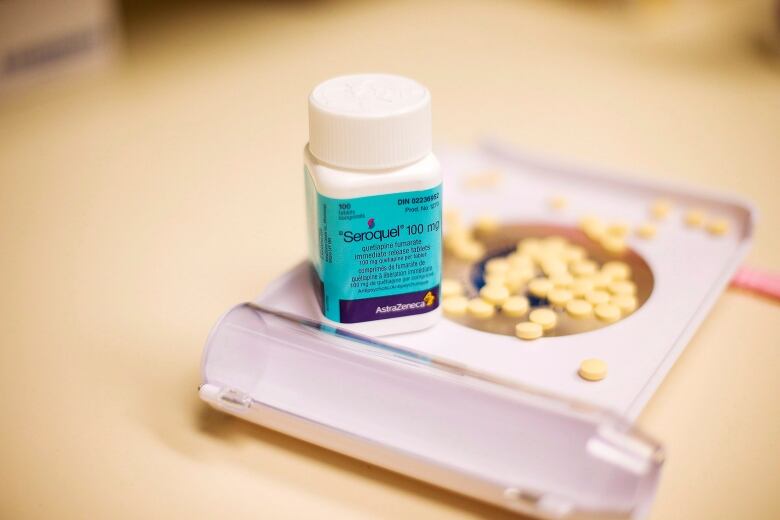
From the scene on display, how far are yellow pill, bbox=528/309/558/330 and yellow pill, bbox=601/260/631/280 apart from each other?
0.07 m

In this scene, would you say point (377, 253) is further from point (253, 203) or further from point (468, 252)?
point (253, 203)

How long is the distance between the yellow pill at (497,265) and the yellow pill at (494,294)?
0.08 feet

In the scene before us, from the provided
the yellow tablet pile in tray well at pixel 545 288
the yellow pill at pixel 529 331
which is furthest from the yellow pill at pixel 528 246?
the yellow pill at pixel 529 331

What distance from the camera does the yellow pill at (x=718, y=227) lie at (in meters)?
0.64

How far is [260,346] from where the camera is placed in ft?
1.63

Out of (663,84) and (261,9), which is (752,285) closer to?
(663,84)

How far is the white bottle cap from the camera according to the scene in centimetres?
47

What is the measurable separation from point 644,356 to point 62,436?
34 centimetres

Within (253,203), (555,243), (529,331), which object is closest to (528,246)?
(555,243)

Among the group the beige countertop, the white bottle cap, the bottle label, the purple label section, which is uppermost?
the white bottle cap

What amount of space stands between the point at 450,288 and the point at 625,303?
112 mm

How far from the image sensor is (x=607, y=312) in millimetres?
549

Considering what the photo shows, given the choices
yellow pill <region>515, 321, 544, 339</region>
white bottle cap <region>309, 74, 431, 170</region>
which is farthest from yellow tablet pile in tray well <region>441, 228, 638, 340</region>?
white bottle cap <region>309, 74, 431, 170</region>

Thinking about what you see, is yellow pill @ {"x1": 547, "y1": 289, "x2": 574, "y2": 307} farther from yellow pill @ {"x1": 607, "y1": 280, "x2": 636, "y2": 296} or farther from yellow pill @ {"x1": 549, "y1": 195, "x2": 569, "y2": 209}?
yellow pill @ {"x1": 549, "y1": 195, "x2": 569, "y2": 209}
